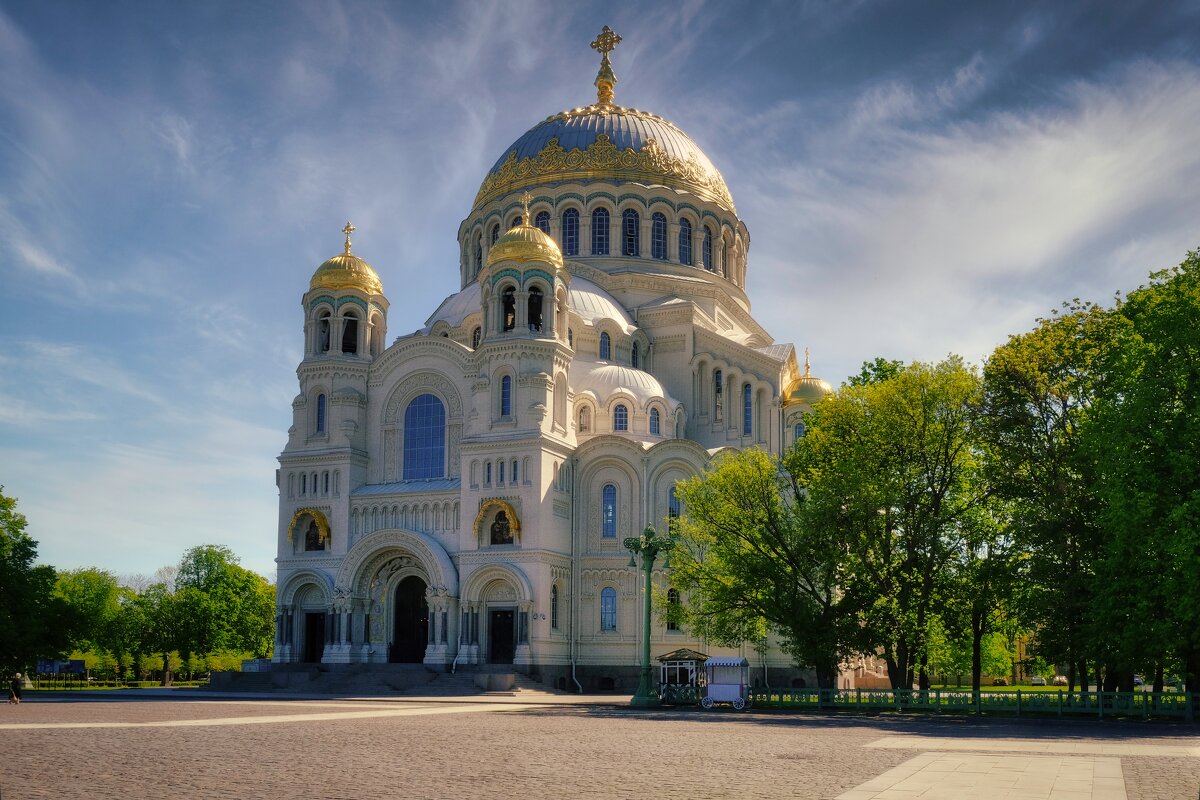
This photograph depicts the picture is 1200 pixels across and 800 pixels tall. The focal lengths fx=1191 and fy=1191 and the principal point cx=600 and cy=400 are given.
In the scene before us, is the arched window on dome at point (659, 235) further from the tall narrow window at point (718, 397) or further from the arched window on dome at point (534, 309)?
the arched window on dome at point (534, 309)

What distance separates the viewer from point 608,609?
48.5 m

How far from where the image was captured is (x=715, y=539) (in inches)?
1489

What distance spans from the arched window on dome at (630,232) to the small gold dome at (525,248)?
11151 mm

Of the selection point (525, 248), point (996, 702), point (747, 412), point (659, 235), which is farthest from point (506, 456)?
point (996, 702)

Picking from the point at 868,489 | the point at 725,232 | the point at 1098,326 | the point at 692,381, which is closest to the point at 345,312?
the point at 692,381

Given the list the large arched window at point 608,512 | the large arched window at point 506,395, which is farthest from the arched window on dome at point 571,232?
the large arched window at point 608,512

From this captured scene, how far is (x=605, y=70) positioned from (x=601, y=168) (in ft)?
35.0

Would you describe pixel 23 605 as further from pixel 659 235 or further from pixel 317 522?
pixel 659 235

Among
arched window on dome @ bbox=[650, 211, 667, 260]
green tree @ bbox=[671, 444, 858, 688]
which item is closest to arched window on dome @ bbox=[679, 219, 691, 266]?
arched window on dome @ bbox=[650, 211, 667, 260]

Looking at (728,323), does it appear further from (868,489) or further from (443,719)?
(443,719)

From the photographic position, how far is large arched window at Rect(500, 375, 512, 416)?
4850 cm

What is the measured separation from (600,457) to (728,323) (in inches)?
608

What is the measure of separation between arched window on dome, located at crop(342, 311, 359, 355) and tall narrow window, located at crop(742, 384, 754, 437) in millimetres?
18235

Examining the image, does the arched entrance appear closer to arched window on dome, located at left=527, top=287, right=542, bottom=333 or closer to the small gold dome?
arched window on dome, located at left=527, top=287, right=542, bottom=333
